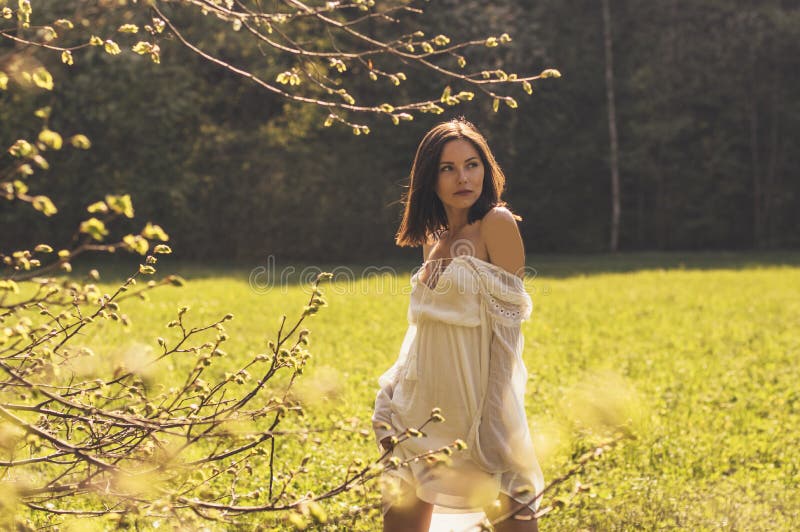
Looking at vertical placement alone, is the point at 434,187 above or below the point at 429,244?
above

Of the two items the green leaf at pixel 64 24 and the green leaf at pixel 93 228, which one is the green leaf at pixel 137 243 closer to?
the green leaf at pixel 93 228

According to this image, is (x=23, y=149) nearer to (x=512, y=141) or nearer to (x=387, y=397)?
(x=387, y=397)

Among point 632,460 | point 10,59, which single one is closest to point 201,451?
point 632,460

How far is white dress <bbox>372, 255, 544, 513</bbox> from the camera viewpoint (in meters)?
3.11

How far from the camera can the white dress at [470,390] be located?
3107 mm

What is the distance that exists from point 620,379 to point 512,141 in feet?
52.6

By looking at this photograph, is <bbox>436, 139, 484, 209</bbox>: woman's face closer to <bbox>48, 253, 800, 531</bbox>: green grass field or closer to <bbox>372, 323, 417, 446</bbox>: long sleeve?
<bbox>372, 323, 417, 446</bbox>: long sleeve

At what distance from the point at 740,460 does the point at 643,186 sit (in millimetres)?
20539

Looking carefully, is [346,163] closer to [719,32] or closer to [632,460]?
[719,32]

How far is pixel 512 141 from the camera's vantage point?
2338cm

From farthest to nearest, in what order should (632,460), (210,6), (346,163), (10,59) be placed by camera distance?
(346,163)
(632,460)
(210,6)
(10,59)

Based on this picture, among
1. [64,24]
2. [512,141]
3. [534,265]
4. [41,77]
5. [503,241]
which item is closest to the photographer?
[41,77]

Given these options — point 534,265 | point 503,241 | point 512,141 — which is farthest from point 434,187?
point 512,141

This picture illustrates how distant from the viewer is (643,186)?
25375 mm
